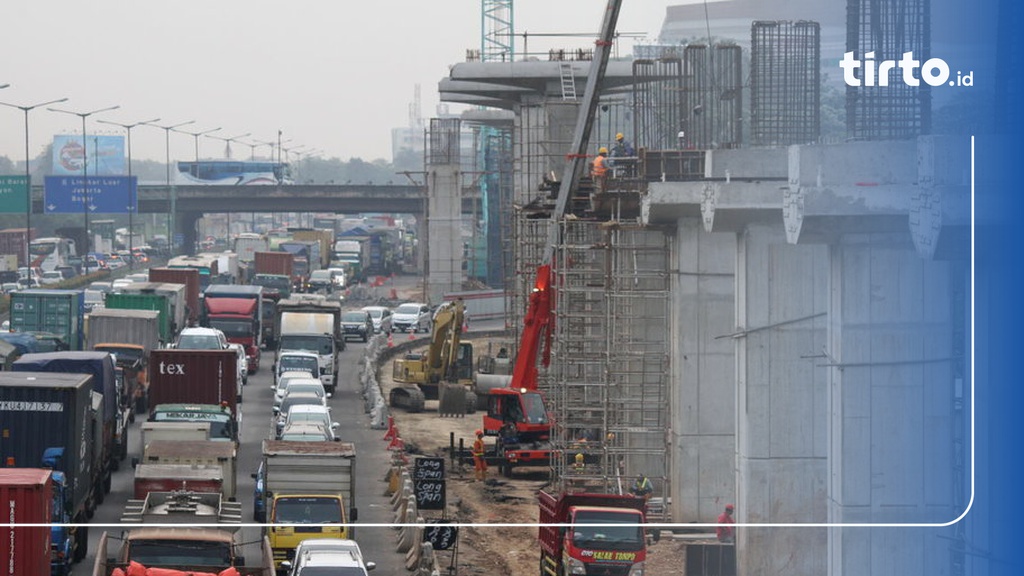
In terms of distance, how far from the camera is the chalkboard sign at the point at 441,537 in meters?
21.5

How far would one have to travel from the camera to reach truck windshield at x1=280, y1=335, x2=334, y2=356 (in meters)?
42.1

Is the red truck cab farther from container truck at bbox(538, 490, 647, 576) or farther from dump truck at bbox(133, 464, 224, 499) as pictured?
container truck at bbox(538, 490, 647, 576)

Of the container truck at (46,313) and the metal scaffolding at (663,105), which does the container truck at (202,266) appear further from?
the metal scaffolding at (663,105)

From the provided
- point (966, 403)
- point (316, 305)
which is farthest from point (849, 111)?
point (316, 305)

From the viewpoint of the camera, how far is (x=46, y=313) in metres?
41.5

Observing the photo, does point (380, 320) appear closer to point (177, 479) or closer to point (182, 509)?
point (177, 479)

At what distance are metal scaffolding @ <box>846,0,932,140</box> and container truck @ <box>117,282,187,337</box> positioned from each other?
88.0 ft

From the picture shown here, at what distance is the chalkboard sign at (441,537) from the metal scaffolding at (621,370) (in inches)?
196

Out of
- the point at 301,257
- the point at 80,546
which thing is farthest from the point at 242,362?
the point at 301,257

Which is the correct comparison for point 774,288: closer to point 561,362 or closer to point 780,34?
point 780,34

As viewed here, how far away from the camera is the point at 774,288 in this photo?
845 inches

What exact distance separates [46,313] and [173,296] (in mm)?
4213

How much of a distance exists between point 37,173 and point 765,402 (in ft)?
160

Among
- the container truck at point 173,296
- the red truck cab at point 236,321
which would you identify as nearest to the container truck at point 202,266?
the container truck at point 173,296
